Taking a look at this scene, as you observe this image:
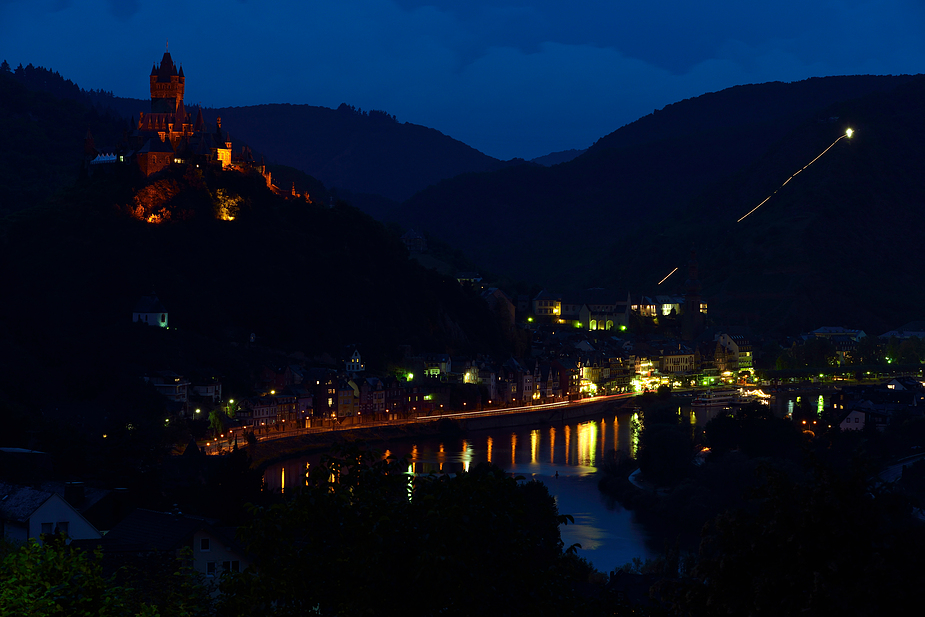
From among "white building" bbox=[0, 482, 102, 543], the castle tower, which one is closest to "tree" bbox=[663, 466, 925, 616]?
"white building" bbox=[0, 482, 102, 543]

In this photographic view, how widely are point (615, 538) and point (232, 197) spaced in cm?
4621

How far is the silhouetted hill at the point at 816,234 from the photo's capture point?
375 feet

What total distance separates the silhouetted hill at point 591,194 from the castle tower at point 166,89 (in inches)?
3657

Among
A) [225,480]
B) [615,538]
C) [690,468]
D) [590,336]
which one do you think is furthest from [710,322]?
[225,480]

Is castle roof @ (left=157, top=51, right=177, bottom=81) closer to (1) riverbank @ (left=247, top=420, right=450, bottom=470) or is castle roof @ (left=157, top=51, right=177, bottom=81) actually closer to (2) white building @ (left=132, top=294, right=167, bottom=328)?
(2) white building @ (left=132, top=294, right=167, bottom=328)

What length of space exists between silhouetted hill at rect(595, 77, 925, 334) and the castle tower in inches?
2358

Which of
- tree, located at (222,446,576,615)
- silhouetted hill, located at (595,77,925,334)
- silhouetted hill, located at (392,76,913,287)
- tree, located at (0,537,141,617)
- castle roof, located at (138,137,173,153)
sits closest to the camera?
tree, located at (222,446,576,615)

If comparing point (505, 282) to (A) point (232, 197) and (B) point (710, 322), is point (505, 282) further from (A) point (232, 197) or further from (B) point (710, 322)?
(A) point (232, 197)

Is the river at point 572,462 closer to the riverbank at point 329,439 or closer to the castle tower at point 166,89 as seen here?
the riverbank at point 329,439

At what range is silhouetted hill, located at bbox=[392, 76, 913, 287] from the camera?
6934 inches

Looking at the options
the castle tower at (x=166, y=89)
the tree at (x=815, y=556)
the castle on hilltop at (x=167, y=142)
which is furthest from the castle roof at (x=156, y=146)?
the tree at (x=815, y=556)

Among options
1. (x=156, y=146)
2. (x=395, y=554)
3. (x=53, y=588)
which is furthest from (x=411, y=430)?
(x=395, y=554)

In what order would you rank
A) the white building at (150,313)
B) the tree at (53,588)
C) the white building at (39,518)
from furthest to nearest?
the white building at (150,313) < the white building at (39,518) < the tree at (53,588)

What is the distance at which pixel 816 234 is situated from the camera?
124m
